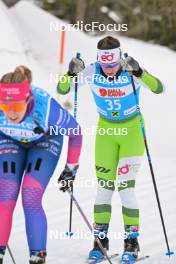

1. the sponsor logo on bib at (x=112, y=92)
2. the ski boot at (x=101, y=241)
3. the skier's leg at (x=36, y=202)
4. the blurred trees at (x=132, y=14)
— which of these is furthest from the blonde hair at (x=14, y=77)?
the blurred trees at (x=132, y=14)

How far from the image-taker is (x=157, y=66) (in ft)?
53.1

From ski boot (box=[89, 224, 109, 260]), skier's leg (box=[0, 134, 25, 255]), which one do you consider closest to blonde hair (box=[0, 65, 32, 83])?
skier's leg (box=[0, 134, 25, 255])

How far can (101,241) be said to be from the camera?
258 inches

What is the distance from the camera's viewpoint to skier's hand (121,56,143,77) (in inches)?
244

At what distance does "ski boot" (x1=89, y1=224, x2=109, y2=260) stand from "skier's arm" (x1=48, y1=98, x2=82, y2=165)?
119 cm

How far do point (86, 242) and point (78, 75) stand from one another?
6.08 ft

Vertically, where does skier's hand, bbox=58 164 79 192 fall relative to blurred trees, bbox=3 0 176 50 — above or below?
below

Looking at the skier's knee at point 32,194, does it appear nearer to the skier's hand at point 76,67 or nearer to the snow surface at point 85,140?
the snow surface at point 85,140

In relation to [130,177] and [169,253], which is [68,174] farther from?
[169,253]

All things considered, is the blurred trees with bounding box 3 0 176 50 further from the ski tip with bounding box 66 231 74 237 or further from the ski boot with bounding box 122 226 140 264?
the ski boot with bounding box 122 226 140 264

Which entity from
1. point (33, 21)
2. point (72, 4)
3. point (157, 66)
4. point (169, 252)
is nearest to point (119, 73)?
point (169, 252)

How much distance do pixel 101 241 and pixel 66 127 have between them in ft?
5.06

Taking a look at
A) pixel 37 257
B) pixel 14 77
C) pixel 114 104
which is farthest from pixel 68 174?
pixel 114 104

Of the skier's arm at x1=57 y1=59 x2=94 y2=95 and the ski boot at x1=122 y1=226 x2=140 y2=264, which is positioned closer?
the ski boot at x1=122 y1=226 x2=140 y2=264
